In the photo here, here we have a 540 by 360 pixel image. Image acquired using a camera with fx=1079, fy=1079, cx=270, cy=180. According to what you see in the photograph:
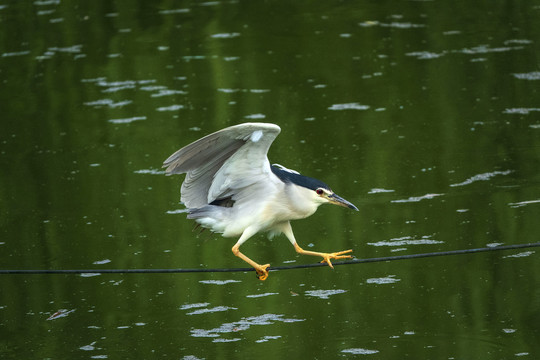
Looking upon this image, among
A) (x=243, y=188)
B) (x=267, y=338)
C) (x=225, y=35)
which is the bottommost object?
(x=267, y=338)

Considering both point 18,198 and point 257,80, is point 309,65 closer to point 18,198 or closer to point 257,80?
point 257,80

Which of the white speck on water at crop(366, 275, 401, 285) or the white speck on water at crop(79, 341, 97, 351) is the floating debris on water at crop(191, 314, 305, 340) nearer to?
the white speck on water at crop(79, 341, 97, 351)

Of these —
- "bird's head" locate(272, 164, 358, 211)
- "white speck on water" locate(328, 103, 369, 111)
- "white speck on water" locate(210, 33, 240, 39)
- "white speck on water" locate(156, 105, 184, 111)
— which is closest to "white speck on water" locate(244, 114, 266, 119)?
"white speck on water" locate(328, 103, 369, 111)

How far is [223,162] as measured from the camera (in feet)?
21.1

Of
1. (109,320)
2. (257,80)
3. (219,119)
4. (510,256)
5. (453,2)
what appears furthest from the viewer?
(453,2)

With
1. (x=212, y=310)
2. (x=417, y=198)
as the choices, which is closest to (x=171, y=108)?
(x=417, y=198)

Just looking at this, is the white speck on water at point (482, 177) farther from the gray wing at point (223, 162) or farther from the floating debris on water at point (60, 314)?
the gray wing at point (223, 162)

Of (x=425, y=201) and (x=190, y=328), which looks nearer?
(x=190, y=328)

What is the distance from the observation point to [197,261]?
9.01 meters

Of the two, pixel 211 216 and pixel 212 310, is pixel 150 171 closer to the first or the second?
pixel 212 310

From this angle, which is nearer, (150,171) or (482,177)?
(482,177)

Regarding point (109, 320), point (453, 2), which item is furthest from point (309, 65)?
point (109, 320)

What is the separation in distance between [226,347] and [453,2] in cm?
1002

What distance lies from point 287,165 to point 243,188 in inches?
177
